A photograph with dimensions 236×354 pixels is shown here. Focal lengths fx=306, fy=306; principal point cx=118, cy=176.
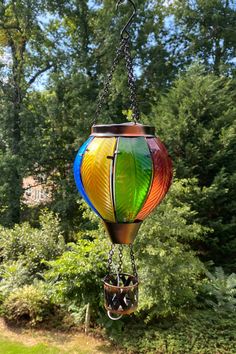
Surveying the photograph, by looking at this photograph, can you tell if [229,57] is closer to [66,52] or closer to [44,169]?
[66,52]

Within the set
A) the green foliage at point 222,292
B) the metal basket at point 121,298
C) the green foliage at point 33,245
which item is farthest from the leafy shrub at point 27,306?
the metal basket at point 121,298

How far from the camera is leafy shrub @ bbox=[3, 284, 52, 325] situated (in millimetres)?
4985

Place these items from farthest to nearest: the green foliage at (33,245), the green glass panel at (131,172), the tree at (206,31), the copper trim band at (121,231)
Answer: the tree at (206,31)
the green foliage at (33,245)
the copper trim band at (121,231)
the green glass panel at (131,172)

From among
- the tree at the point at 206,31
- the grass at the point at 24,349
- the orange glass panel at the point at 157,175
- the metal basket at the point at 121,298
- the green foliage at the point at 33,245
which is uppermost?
the tree at the point at 206,31

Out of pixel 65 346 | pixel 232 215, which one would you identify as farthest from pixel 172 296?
pixel 232 215

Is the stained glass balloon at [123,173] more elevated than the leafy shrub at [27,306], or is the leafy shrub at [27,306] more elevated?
the stained glass balloon at [123,173]

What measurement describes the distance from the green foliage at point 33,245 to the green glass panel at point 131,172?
5.01 meters

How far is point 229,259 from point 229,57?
20.6 ft

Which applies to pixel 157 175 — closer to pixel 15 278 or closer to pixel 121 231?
pixel 121 231

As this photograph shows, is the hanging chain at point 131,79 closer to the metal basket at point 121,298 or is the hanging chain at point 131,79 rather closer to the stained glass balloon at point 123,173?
the stained glass balloon at point 123,173

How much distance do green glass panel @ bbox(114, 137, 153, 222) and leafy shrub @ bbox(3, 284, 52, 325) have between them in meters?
4.39

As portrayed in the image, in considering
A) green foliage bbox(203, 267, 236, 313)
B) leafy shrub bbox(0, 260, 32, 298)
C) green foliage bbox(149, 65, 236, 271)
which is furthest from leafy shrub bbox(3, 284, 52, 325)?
green foliage bbox(149, 65, 236, 271)

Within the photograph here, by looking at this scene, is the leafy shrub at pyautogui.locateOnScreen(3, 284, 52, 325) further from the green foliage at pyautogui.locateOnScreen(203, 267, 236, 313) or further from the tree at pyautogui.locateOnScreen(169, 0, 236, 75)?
the tree at pyautogui.locateOnScreen(169, 0, 236, 75)

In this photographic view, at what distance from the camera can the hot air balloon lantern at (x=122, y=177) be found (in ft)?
4.14
